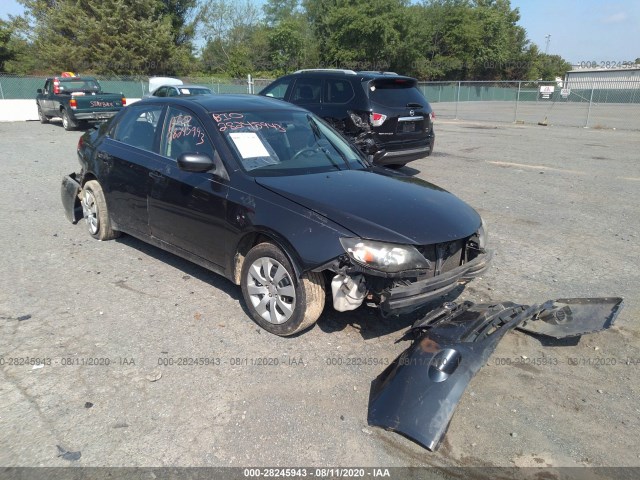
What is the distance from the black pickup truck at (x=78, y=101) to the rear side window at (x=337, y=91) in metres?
10.8

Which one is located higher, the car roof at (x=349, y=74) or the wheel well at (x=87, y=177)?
the car roof at (x=349, y=74)

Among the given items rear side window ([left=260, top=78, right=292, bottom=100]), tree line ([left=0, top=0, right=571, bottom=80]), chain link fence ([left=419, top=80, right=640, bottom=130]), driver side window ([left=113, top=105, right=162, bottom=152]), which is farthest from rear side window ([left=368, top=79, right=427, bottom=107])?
tree line ([left=0, top=0, right=571, bottom=80])

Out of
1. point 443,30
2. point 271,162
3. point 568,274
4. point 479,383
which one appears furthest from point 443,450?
point 443,30

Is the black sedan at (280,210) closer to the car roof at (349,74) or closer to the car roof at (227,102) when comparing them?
the car roof at (227,102)

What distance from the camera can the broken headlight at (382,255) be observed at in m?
3.37

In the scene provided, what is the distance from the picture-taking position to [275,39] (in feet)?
179

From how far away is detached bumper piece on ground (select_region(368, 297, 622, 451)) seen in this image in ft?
9.12

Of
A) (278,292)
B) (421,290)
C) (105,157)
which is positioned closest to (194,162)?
(278,292)

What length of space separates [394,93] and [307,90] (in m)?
1.72

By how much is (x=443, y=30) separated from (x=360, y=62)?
17.1m

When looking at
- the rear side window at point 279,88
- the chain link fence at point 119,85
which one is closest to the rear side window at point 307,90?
the rear side window at point 279,88

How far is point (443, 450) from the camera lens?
9.08 feet

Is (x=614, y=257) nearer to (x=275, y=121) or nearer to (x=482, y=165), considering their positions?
(x=275, y=121)

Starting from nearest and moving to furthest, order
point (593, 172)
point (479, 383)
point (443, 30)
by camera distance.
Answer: point (479, 383), point (593, 172), point (443, 30)
